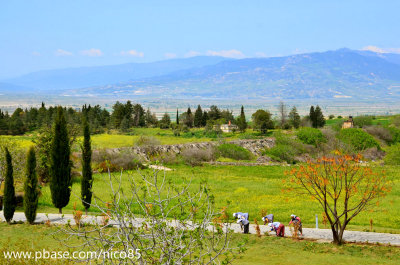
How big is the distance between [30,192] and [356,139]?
53.7 meters

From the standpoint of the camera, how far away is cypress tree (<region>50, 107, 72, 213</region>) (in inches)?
986

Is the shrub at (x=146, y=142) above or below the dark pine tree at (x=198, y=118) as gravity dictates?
below

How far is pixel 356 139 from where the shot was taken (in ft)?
216

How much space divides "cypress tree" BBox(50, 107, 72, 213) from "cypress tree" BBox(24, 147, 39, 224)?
1.81 metres

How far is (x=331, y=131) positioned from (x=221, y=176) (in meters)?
37.4

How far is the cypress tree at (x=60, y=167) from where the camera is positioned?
25041 mm

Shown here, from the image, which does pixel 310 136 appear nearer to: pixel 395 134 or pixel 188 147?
pixel 395 134

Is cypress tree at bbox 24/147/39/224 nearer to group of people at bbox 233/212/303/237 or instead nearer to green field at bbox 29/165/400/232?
green field at bbox 29/165/400/232

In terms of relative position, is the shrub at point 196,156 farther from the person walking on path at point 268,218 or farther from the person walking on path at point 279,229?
the person walking on path at point 279,229

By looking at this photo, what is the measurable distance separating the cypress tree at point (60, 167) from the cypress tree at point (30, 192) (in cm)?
181

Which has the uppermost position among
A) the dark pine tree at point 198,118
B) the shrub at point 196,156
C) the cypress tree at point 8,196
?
the dark pine tree at point 198,118

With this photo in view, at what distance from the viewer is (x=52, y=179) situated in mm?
25109

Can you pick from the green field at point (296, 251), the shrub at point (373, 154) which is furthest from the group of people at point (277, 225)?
the shrub at point (373, 154)

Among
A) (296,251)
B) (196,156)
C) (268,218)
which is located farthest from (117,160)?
(296,251)
